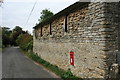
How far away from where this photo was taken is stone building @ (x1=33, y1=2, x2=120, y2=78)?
6.42 m

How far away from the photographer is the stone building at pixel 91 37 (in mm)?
6418

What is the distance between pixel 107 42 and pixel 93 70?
1.41 metres

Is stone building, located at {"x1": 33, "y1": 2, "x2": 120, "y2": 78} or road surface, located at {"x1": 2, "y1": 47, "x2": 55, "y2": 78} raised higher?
stone building, located at {"x1": 33, "y1": 2, "x2": 120, "y2": 78}

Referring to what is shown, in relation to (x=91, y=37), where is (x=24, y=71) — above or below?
below

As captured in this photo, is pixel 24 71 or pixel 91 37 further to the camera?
pixel 24 71

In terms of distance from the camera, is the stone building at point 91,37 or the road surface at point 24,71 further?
the road surface at point 24,71

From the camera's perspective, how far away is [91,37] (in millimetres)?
7258

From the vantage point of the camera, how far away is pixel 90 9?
740 centimetres

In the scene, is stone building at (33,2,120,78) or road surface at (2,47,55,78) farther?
road surface at (2,47,55,78)

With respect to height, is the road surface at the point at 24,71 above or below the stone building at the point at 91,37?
below

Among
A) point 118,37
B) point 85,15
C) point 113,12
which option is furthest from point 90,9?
point 118,37

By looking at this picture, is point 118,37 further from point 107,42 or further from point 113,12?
point 113,12

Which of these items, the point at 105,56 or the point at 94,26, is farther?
the point at 94,26

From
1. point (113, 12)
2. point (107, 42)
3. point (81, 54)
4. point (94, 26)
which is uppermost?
point (113, 12)
